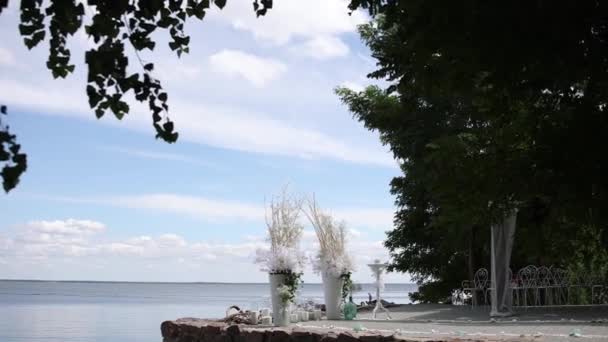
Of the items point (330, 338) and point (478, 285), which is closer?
point (330, 338)

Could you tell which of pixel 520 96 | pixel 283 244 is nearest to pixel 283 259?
pixel 283 244

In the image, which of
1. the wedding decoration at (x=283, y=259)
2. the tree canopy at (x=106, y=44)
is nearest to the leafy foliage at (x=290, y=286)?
the wedding decoration at (x=283, y=259)

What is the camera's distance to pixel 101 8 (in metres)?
2.87

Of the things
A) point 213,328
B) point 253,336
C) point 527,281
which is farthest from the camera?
point 527,281

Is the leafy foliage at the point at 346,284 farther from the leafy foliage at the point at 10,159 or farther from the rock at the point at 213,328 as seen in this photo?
the leafy foliage at the point at 10,159

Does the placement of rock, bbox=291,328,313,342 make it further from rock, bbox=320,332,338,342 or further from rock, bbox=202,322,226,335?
rock, bbox=202,322,226,335

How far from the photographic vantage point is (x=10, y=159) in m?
2.43

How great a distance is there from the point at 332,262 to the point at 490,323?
105 inches

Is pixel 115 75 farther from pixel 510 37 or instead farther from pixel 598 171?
pixel 598 171

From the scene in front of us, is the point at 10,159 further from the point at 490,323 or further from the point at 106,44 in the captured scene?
the point at 490,323

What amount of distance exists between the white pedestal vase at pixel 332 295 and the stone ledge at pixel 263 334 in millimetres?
1644

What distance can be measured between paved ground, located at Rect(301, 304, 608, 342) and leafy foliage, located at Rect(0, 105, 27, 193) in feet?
20.7

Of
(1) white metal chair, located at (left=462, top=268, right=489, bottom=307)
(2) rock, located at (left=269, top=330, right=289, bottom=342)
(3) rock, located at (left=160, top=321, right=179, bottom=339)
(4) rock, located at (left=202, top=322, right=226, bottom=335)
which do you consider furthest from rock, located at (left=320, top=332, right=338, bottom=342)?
(1) white metal chair, located at (left=462, top=268, right=489, bottom=307)

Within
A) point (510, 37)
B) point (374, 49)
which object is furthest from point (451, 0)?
point (374, 49)
